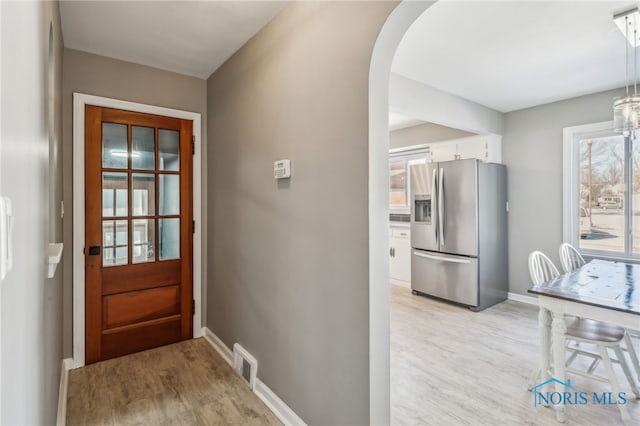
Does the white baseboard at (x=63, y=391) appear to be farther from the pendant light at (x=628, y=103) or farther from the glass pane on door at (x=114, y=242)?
the pendant light at (x=628, y=103)

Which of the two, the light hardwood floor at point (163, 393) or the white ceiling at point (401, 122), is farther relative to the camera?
the white ceiling at point (401, 122)

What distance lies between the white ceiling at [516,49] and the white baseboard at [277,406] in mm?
2668

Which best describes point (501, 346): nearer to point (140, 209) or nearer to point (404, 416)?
point (404, 416)

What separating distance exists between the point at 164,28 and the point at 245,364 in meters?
2.48

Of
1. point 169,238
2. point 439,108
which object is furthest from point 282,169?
point 439,108

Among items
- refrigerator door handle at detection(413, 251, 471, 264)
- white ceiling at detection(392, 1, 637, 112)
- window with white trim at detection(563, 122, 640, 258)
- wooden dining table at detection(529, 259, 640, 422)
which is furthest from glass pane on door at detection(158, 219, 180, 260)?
window with white trim at detection(563, 122, 640, 258)

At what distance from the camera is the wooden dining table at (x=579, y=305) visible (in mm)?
1827

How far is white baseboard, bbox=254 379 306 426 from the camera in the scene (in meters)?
1.89

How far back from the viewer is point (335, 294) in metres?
1.64

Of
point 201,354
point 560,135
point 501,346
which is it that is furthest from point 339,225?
point 560,135

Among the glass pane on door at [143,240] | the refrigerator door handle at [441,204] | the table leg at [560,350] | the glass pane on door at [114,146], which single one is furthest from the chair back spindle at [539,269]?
the glass pane on door at [114,146]

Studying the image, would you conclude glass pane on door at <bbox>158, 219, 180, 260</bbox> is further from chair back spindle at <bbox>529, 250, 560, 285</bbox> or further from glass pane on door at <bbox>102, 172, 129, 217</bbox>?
chair back spindle at <bbox>529, 250, 560, 285</bbox>

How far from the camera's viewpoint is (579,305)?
193cm

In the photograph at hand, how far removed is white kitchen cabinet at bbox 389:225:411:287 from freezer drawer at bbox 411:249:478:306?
1.24ft
